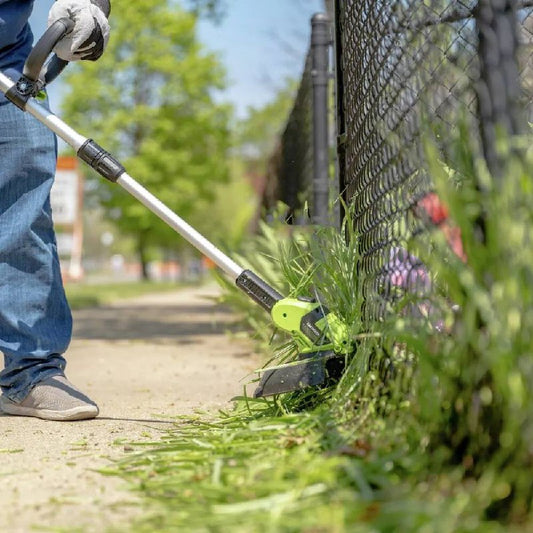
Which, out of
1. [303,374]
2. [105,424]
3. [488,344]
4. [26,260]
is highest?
[26,260]

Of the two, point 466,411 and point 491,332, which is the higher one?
point 491,332

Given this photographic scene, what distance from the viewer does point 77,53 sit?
2.55 m

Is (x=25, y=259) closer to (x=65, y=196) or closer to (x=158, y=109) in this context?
(x=65, y=196)

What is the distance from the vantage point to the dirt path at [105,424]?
154 cm

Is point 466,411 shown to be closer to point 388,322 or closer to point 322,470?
point 322,470

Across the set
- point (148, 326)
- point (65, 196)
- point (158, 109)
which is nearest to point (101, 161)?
point (148, 326)

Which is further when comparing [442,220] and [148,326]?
[148,326]

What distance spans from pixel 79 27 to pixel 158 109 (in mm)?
22099

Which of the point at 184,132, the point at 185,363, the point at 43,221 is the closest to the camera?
the point at 43,221

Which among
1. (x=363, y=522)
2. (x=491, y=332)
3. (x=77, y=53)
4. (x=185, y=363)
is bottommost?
(x=185, y=363)

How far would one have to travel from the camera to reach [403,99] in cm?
211

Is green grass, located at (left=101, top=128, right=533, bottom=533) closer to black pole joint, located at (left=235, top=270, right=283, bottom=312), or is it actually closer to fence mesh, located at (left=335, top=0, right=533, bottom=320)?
fence mesh, located at (left=335, top=0, right=533, bottom=320)

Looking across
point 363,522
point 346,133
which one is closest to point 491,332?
point 363,522

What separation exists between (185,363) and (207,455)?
2.61m
